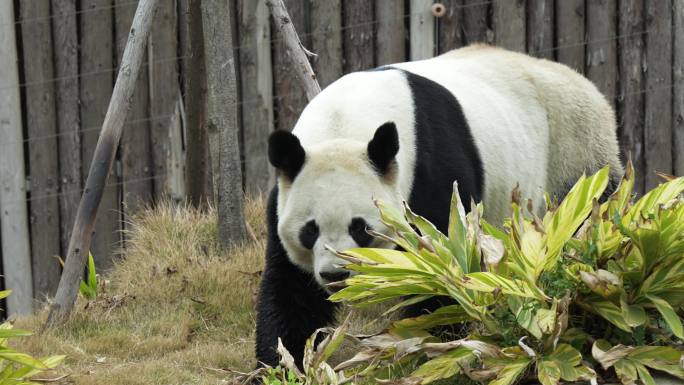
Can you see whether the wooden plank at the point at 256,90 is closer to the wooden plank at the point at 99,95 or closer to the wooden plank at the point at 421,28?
the wooden plank at the point at 421,28

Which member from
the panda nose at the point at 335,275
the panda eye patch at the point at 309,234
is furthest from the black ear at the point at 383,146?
the panda nose at the point at 335,275

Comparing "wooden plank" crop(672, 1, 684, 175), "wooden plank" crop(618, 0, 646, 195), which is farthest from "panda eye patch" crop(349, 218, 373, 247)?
"wooden plank" crop(672, 1, 684, 175)

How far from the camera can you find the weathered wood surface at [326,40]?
7410 mm

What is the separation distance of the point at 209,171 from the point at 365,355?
12.4ft

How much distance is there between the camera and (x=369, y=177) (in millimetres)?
4168

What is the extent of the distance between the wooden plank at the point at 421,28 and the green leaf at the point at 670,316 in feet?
13.4

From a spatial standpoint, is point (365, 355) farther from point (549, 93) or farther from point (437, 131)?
point (549, 93)

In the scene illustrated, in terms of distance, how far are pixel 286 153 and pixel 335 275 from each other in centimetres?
52

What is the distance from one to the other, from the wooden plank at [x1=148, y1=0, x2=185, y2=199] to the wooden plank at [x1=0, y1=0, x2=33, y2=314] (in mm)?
927

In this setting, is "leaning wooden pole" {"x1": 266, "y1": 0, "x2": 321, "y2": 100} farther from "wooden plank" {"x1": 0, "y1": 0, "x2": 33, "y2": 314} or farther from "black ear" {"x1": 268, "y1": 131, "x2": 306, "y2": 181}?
"wooden plank" {"x1": 0, "y1": 0, "x2": 33, "y2": 314}

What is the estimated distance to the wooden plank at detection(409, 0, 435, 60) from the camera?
7410mm

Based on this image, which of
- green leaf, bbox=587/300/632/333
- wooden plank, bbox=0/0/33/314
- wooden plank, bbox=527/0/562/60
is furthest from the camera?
wooden plank, bbox=527/0/562/60

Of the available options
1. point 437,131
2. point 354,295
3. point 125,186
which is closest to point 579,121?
point 437,131

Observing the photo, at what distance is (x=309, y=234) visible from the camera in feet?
13.5
